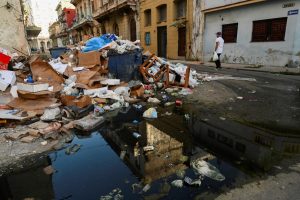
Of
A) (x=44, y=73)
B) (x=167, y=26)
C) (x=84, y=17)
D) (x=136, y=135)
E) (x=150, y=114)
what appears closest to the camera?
(x=136, y=135)

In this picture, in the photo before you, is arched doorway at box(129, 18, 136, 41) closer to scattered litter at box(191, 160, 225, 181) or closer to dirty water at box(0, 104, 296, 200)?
dirty water at box(0, 104, 296, 200)

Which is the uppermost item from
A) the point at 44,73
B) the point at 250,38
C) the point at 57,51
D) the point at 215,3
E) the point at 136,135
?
the point at 215,3

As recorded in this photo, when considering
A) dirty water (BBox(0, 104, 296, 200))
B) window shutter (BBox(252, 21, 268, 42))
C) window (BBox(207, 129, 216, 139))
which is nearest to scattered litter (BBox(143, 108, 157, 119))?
dirty water (BBox(0, 104, 296, 200))

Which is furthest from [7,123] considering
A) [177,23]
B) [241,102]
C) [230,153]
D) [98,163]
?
[177,23]

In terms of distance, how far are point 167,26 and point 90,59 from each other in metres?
11.4

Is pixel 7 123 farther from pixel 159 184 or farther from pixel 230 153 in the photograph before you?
pixel 230 153

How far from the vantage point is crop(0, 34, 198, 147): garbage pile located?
387cm

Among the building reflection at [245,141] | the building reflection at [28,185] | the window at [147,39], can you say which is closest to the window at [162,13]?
the window at [147,39]

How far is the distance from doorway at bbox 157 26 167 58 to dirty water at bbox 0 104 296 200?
14.5m

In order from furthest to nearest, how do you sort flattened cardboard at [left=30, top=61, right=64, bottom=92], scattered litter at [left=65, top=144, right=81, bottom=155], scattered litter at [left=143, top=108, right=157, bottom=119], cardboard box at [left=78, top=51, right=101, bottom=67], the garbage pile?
cardboard box at [left=78, top=51, right=101, bottom=67], flattened cardboard at [left=30, top=61, right=64, bottom=92], scattered litter at [left=143, top=108, right=157, bottom=119], the garbage pile, scattered litter at [left=65, top=144, right=81, bottom=155]

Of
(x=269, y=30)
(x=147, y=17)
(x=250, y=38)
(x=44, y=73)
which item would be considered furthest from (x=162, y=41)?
(x=44, y=73)

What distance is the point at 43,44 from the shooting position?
68.6 meters

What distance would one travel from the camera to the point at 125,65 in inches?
253

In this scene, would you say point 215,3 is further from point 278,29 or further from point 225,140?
point 225,140
